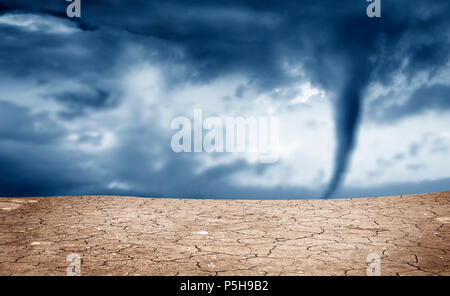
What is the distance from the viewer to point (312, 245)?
315 centimetres

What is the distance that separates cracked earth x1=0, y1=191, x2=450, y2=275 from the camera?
260cm

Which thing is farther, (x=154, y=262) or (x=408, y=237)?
(x=408, y=237)

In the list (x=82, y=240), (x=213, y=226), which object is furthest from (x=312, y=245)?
(x=82, y=240)

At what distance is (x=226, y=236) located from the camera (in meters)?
3.49

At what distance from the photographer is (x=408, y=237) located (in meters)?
3.33

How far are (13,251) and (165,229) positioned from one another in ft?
4.78

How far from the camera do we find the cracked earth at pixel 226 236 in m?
2.60

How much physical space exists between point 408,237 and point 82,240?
128 inches

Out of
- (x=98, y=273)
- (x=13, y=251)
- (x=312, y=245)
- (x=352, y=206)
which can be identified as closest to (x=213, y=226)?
(x=312, y=245)
